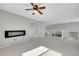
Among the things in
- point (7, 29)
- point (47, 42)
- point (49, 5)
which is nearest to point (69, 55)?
point (47, 42)

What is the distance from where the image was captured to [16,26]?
5.09 feet

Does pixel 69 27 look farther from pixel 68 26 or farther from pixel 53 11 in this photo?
pixel 53 11

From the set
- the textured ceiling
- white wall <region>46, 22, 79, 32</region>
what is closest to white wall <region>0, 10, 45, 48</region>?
the textured ceiling

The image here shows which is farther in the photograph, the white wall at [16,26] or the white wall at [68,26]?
the white wall at [68,26]

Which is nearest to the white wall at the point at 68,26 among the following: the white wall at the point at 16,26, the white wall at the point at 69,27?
the white wall at the point at 69,27

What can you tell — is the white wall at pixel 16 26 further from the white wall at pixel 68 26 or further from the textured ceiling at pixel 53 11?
the white wall at pixel 68 26

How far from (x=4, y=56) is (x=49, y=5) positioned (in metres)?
1.27

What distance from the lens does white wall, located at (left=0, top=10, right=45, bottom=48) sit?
57.2 inches

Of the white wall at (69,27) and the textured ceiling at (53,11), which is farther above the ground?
the textured ceiling at (53,11)

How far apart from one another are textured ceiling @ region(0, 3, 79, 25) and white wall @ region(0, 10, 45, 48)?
0.31 ft

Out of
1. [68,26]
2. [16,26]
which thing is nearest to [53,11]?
[68,26]

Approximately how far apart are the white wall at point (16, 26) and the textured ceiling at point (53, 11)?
9 cm

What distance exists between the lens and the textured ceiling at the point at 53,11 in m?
1.47

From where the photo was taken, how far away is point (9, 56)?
1467 mm
